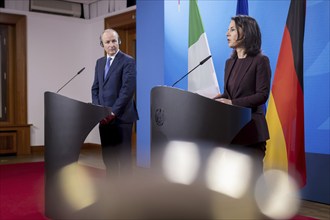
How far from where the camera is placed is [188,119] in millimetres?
1157

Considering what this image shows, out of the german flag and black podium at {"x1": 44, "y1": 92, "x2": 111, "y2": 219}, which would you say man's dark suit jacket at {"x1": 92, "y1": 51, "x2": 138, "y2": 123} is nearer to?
black podium at {"x1": 44, "y1": 92, "x2": 111, "y2": 219}

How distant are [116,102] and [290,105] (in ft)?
4.40

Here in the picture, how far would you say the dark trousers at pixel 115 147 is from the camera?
2.39m

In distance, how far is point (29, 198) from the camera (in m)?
3.21

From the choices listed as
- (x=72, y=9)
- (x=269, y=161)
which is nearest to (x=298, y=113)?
(x=269, y=161)

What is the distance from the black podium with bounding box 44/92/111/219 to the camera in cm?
189

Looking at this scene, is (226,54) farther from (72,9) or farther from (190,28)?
(72,9)

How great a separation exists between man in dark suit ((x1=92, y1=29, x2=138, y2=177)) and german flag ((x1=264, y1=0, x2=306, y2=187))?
1.19m

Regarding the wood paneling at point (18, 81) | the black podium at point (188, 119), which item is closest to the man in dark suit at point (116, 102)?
the black podium at point (188, 119)

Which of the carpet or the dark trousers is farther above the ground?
the dark trousers

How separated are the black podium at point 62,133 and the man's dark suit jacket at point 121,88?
459 mm

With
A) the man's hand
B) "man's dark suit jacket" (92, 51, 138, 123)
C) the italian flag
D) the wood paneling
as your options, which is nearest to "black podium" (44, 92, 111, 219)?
the man's hand

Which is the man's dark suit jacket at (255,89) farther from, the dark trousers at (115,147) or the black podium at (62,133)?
the dark trousers at (115,147)

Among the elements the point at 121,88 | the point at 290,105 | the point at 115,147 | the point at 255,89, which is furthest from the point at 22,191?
the point at 255,89
